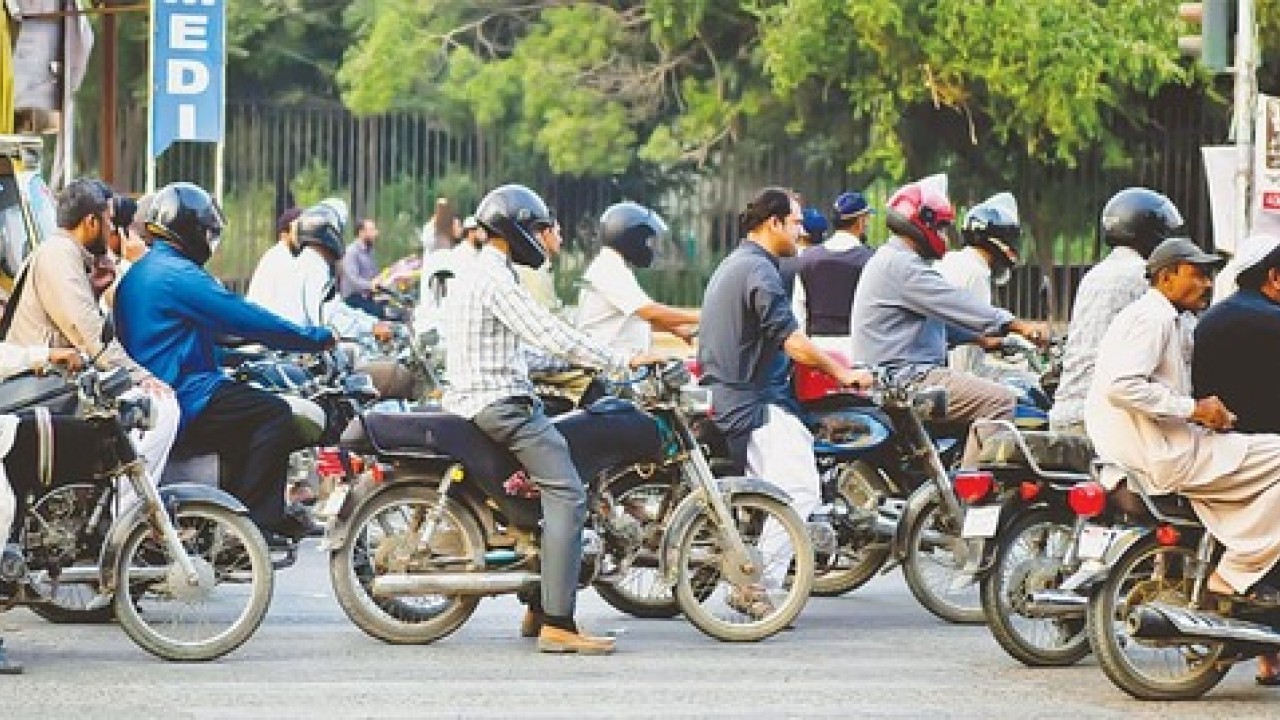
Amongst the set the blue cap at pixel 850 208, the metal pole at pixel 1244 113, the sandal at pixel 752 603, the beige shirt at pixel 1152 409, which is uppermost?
the metal pole at pixel 1244 113

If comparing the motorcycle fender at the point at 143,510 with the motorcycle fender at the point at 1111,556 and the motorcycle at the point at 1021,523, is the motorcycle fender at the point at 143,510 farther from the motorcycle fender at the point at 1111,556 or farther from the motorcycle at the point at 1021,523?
the motorcycle fender at the point at 1111,556

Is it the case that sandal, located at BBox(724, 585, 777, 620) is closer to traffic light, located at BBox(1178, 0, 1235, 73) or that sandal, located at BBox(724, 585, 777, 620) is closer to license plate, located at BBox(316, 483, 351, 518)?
license plate, located at BBox(316, 483, 351, 518)

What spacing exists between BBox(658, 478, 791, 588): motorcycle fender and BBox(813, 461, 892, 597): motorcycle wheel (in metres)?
1.14

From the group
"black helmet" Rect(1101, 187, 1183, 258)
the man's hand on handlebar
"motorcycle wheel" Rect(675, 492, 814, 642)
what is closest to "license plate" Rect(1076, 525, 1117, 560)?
"motorcycle wheel" Rect(675, 492, 814, 642)

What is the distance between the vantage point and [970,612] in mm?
14789

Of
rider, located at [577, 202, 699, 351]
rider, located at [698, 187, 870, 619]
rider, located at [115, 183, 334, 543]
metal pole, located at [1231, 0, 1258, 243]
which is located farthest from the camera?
metal pole, located at [1231, 0, 1258, 243]

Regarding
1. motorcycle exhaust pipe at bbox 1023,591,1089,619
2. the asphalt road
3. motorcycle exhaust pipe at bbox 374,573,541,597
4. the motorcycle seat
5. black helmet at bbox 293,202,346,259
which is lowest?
the asphalt road

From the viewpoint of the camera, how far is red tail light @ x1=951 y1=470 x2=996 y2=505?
12898 mm

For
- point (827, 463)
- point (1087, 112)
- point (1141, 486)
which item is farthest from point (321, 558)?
point (1087, 112)

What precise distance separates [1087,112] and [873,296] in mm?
15150

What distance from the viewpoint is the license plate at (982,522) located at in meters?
12.8

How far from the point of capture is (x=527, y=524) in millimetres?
13602

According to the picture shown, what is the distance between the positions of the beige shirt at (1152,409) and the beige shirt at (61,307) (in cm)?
406

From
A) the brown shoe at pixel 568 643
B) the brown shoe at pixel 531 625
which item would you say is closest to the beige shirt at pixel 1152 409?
the brown shoe at pixel 568 643
